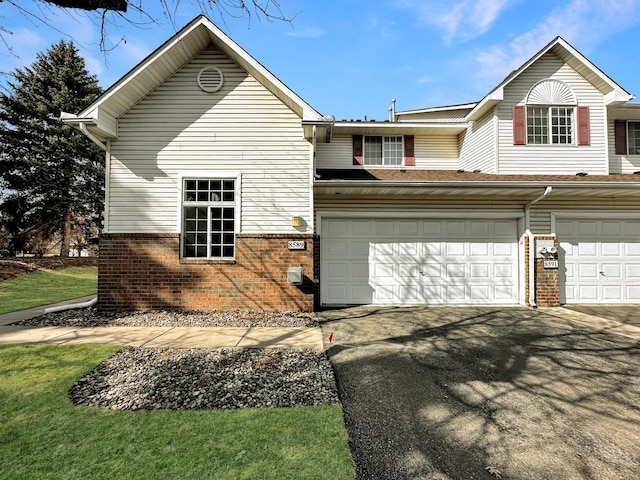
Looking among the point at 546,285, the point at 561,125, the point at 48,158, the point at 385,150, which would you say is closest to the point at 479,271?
the point at 546,285

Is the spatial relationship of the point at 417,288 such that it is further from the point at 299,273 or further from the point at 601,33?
the point at 601,33

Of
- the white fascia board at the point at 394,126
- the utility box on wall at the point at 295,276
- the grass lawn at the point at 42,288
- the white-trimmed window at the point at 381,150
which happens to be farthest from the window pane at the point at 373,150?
the grass lawn at the point at 42,288

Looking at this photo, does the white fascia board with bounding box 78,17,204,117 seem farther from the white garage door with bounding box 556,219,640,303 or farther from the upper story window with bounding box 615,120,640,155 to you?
the upper story window with bounding box 615,120,640,155

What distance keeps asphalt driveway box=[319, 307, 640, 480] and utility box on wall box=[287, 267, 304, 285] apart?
4.86 ft

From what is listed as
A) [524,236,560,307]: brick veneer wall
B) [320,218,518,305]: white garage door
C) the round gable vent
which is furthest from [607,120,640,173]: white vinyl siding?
the round gable vent

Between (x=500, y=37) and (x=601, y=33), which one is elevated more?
(x=601, y=33)

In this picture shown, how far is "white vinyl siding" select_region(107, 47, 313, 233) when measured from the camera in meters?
7.19

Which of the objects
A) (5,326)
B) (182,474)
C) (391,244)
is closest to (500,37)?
(391,244)

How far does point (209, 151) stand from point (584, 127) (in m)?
11.2

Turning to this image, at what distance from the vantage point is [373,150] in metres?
10.8

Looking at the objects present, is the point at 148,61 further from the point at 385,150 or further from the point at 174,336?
the point at 385,150

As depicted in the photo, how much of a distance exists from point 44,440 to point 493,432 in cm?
390

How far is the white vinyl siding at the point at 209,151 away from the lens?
7.19 metres

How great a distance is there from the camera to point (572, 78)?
951 cm
